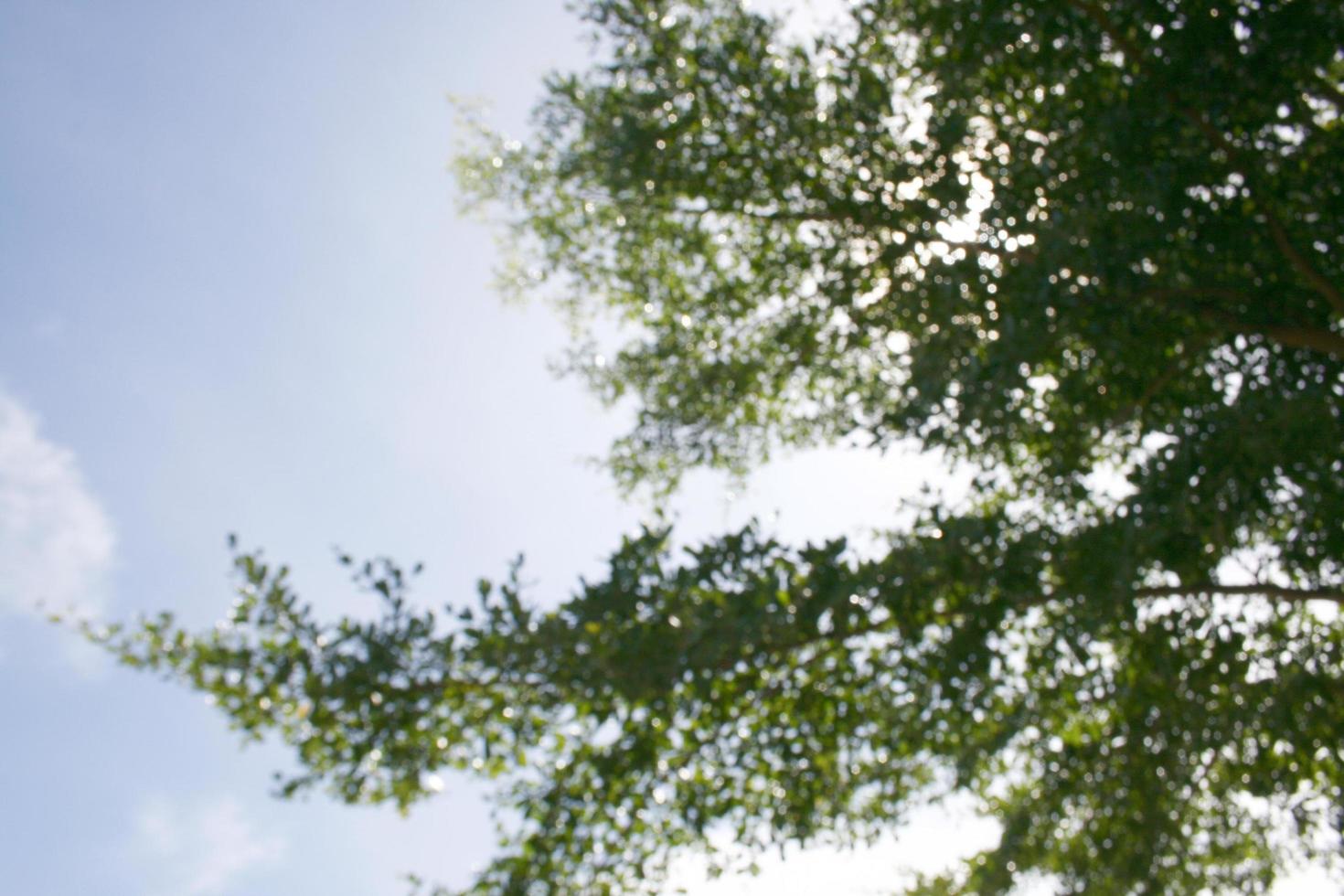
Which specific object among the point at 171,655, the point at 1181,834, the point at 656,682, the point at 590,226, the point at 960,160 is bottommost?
the point at 1181,834

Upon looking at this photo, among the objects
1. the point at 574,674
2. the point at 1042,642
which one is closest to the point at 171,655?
the point at 574,674

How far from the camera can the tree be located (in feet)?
24.5

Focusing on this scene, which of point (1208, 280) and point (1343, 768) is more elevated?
point (1208, 280)

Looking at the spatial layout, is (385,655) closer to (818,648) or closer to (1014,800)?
(818,648)

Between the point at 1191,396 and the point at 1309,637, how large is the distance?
2290 millimetres

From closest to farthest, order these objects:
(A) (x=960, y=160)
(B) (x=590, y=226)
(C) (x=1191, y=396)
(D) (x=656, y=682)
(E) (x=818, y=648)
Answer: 1. (D) (x=656, y=682)
2. (E) (x=818, y=648)
3. (C) (x=1191, y=396)
4. (A) (x=960, y=160)
5. (B) (x=590, y=226)

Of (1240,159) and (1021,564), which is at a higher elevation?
(1240,159)

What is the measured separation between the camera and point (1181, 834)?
8.82m

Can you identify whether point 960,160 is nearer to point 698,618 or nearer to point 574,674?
point 698,618

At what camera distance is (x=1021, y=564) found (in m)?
7.91

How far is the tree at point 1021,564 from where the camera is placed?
748cm

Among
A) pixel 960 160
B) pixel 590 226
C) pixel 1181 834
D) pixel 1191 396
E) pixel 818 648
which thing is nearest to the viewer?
pixel 818 648

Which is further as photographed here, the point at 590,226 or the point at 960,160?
the point at 590,226

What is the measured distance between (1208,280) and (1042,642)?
11.6ft
